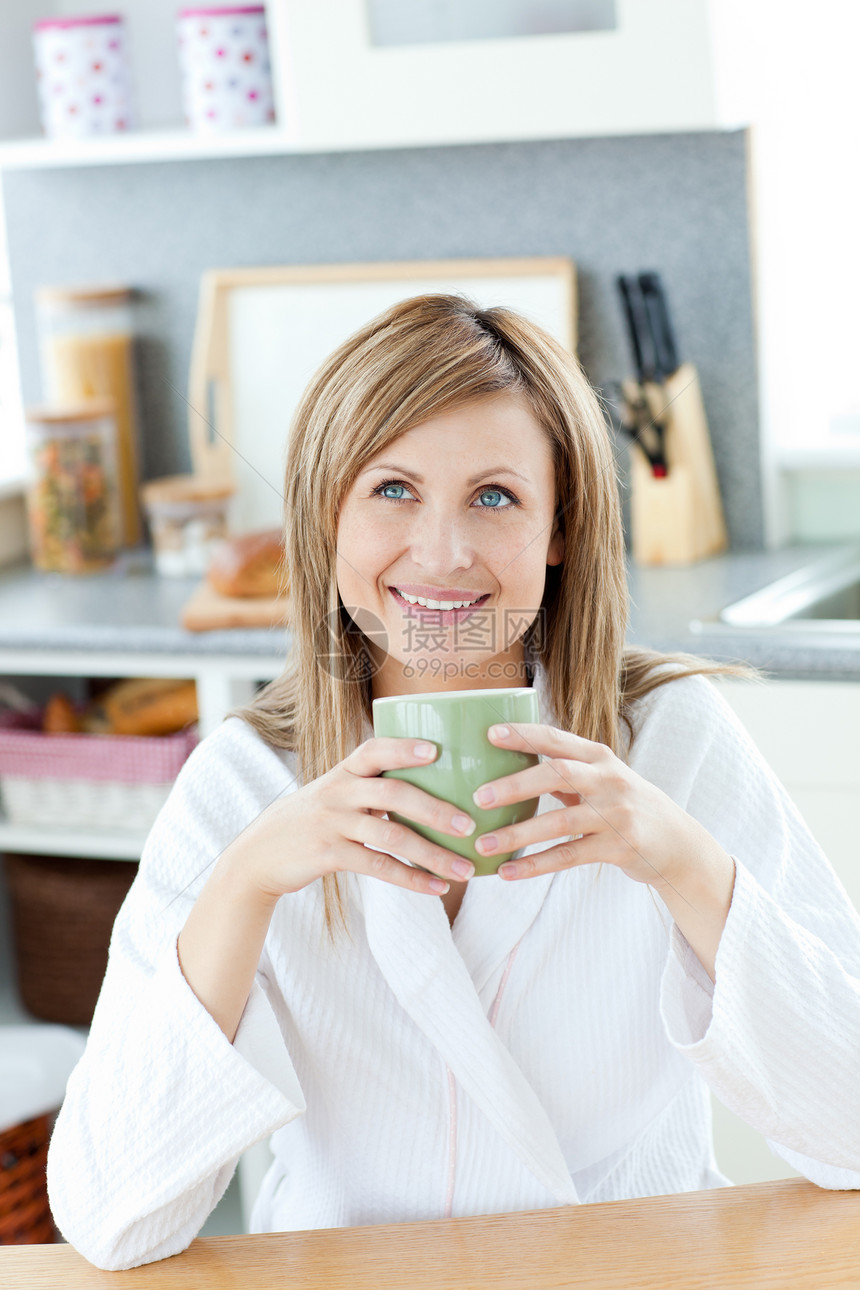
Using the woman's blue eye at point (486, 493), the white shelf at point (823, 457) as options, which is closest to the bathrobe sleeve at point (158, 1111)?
the woman's blue eye at point (486, 493)

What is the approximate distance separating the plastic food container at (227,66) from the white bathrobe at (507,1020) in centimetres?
140

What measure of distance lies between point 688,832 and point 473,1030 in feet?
0.85

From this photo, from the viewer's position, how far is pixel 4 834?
214 cm

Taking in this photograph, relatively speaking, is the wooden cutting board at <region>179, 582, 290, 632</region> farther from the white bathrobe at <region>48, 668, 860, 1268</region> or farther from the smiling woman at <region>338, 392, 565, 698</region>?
the smiling woman at <region>338, 392, 565, 698</region>

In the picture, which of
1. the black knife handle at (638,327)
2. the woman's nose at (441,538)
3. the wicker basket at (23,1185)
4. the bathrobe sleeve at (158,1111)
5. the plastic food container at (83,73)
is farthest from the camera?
the plastic food container at (83,73)

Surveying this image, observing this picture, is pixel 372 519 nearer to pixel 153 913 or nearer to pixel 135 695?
pixel 153 913

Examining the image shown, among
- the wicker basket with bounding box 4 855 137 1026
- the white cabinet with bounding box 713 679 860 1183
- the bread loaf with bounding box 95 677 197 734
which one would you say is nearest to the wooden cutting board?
the bread loaf with bounding box 95 677 197 734

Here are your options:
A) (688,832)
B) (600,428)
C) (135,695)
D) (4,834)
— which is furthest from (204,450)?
(688,832)

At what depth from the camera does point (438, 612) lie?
3.17 feet

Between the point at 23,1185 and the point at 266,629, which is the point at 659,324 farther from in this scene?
the point at 23,1185

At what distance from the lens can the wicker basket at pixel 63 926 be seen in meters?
2.17

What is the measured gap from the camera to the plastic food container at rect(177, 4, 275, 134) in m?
2.20

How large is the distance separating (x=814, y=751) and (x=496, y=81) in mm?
1022

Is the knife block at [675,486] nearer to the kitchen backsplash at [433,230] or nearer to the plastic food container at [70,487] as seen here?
the kitchen backsplash at [433,230]
